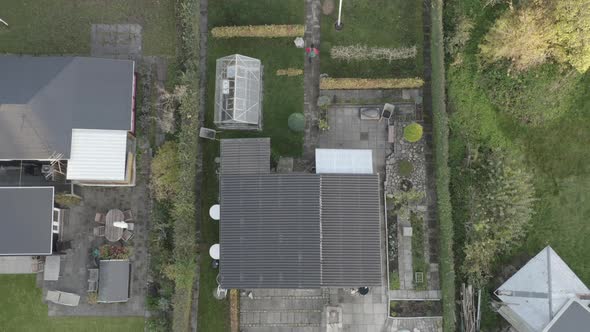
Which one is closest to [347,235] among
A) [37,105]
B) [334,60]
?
[334,60]

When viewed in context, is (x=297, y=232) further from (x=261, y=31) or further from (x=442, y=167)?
(x=261, y=31)

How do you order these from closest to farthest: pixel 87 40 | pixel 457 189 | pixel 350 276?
pixel 350 276, pixel 457 189, pixel 87 40

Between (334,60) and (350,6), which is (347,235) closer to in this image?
(334,60)

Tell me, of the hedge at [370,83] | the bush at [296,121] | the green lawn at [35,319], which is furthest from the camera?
the hedge at [370,83]

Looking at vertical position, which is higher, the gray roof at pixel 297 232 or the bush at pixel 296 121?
the bush at pixel 296 121

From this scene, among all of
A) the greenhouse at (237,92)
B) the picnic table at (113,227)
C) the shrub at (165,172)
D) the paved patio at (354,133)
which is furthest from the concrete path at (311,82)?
the picnic table at (113,227)

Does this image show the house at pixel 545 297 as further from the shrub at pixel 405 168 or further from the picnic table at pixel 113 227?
the picnic table at pixel 113 227

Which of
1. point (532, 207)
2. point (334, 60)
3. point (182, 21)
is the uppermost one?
point (182, 21)
